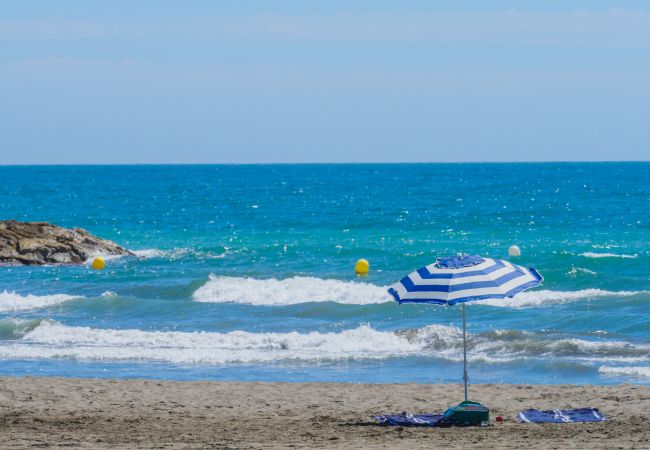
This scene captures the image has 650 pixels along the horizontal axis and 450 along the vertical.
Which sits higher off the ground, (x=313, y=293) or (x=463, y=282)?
(x=313, y=293)

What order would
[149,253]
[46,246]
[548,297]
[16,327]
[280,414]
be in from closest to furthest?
[280,414], [16,327], [548,297], [46,246], [149,253]

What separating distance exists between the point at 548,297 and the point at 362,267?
7.76 m

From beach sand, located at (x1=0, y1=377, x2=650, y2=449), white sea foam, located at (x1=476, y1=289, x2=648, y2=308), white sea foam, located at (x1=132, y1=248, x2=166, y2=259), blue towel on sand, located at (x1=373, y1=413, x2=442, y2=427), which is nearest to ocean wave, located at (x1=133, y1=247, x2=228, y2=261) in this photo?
white sea foam, located at (x1=132, y1=248, x2=166, y2=259)

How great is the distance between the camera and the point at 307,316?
978 inches

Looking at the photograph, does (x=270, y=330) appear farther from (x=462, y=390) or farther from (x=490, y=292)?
(x=490, y=292)

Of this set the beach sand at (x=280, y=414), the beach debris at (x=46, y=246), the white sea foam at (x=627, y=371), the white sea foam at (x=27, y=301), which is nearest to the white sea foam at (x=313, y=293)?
the white sea foam at (x=27, y=301)

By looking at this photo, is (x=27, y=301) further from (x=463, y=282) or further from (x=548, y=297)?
(x=463, y=282)

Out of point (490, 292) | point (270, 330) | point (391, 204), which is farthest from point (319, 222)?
point (490, 292)

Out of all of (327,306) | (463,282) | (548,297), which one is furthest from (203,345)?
(463,282)

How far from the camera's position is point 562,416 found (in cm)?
1309

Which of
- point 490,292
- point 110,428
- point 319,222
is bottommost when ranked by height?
point 110,428

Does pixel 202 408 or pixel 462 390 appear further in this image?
pixel 462 390

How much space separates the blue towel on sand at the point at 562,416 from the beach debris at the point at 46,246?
993 inches

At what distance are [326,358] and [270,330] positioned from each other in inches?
147
